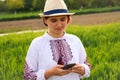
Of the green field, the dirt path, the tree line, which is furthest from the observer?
the tree line

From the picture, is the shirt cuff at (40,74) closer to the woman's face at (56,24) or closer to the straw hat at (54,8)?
the woman's face at (56,24)

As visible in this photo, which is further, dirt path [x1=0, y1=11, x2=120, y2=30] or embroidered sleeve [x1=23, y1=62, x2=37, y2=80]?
dirt path [x1=0, y1=11, x2=120, y2=30]

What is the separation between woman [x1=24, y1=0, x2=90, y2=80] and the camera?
209 cm

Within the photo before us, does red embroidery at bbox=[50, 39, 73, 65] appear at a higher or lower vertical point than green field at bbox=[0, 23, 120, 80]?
higher

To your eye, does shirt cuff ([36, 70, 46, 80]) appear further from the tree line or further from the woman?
the tree line

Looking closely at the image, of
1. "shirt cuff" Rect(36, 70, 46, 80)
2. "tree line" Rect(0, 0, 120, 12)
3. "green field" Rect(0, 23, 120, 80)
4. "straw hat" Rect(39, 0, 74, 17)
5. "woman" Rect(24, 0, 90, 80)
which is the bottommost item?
"tree line" Rect(0, 0, 120, 12)

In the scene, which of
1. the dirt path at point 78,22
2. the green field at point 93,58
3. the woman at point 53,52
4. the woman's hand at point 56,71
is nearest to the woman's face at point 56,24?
the woman at point 53,52

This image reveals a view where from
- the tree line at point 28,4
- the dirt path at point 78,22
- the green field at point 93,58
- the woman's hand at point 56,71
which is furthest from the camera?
the tree line at point 28,4

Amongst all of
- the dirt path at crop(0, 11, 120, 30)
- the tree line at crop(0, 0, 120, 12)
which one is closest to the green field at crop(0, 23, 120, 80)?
the dirt path at crop(0, 11, 120, 30)

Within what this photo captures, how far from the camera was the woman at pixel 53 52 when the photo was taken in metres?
2.09

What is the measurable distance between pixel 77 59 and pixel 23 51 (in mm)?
3234

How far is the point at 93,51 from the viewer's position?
5207 millimetres

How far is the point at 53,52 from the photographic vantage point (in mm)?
2111

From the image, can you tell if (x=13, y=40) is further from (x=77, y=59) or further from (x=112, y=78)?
(x=77, y=59)
